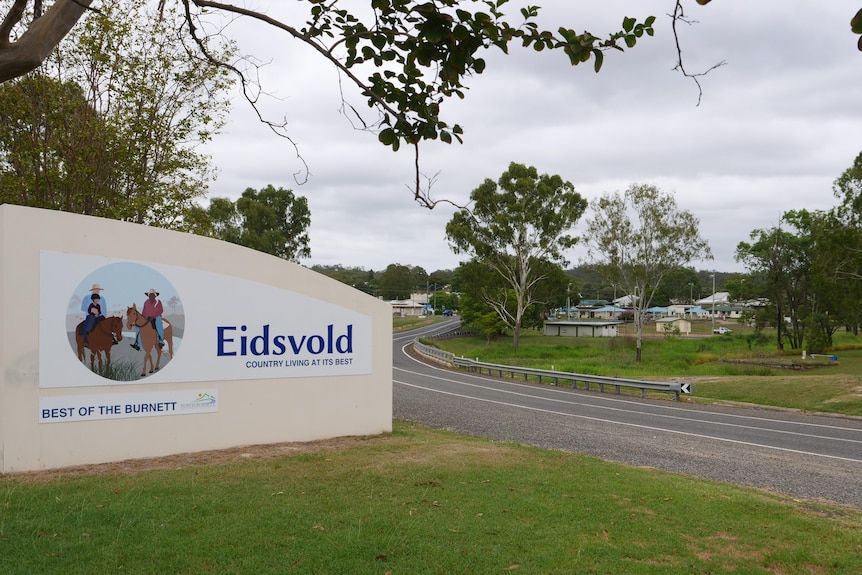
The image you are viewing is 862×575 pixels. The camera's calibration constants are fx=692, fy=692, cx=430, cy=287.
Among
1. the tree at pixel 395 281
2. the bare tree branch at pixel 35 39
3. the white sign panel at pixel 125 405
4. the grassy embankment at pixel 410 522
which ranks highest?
the tree at pixel 395 281

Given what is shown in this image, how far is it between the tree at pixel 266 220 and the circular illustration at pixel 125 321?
46570 millimetres

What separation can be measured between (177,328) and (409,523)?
5.99m

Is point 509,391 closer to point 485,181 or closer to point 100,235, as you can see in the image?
point 100,235

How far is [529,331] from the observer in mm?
85375

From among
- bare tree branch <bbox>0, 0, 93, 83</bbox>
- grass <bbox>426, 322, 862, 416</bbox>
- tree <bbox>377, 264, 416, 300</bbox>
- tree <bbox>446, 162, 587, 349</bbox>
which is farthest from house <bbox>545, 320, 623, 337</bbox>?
bare tree branch <bbox>0, 0, 93, 83</bbox>

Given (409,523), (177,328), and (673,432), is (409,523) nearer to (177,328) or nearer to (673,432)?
(177,328)

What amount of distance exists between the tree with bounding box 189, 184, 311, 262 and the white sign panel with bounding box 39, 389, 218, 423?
46.7 m

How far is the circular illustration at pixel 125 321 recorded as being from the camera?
32.7 feet

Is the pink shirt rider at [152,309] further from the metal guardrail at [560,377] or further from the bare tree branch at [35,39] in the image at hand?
the metal guardrail at [560,377]

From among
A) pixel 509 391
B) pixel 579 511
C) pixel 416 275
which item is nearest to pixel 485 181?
pixel 509 391

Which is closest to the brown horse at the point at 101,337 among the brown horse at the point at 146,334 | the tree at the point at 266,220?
the brown horse at the point at 146,334

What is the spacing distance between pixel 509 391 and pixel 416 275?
117234mm

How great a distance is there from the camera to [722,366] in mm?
37281

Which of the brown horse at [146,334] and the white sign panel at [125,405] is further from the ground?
the brown horse at [146,334]
